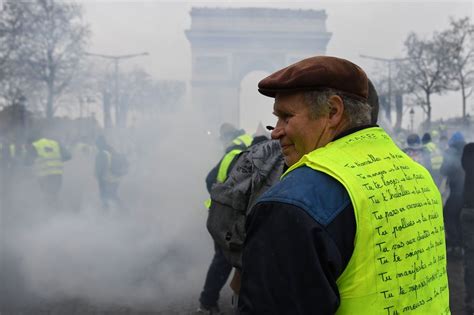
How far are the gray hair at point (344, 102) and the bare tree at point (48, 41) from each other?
1032 cm

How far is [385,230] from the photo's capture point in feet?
3.53

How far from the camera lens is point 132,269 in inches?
209

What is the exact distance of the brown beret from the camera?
115cm

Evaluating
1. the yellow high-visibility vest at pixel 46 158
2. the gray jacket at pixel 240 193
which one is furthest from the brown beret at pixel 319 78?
the yellow high-visibility vest at pixel 46 158

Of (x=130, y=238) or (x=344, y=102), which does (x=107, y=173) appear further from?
(x=344, y=102)

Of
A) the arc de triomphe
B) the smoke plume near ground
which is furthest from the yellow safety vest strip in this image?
the arc de triomphe

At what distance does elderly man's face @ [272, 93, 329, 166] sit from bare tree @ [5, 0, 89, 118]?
10.2m

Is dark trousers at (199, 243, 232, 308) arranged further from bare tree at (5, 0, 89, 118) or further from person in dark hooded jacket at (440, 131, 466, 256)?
bare tree at (5, 0, 89, 118)

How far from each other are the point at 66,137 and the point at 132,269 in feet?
66.8

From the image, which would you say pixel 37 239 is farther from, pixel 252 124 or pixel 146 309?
pixel 252 124

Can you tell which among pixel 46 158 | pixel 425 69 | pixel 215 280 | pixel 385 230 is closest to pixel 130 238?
pixel 46 158

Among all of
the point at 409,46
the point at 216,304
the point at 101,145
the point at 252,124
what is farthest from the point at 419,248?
the point at 252,124

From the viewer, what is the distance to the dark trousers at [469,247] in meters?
3.77

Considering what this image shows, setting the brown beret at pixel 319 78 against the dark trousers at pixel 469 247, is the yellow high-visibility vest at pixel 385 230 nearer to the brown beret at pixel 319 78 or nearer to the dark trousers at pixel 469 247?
the brown beret at pixel 319 78
